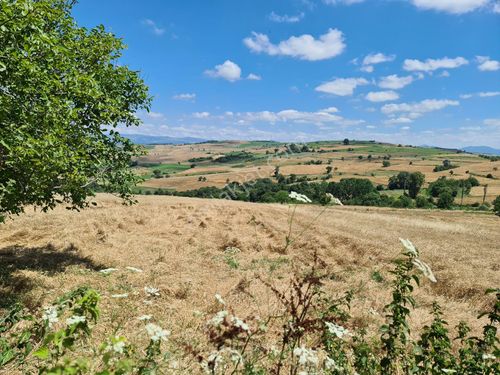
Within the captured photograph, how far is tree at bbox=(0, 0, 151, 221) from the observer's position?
372 inches

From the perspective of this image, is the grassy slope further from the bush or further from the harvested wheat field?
the bush

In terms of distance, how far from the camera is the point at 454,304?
1452cm

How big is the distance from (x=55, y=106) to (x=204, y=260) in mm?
10349

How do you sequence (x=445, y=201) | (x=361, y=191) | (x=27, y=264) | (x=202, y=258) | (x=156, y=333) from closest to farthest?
(x=156, y=333) < (x=27, y=264) < (x=202, y=258) < (x=445, y=201) < (x=361, y=191)

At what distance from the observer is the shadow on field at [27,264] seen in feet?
39.3

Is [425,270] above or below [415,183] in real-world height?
above

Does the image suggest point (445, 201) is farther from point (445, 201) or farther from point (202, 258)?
point (202, 258)

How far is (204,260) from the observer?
61.2 feet

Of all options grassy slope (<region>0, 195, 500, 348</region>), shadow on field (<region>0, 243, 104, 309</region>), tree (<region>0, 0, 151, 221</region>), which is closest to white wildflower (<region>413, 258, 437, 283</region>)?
grassy slope (<region>0, 195, 500, 348</region>)

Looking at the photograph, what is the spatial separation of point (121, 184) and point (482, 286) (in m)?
17.3

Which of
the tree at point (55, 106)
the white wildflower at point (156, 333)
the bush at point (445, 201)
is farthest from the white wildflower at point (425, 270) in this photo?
the bush at point (445, 201)

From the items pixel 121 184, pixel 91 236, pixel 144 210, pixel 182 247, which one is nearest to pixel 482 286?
pixel 182 247

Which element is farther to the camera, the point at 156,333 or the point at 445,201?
the point at 445,201

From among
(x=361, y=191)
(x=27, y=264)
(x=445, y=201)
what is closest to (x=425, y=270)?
(x=27, y=264)
